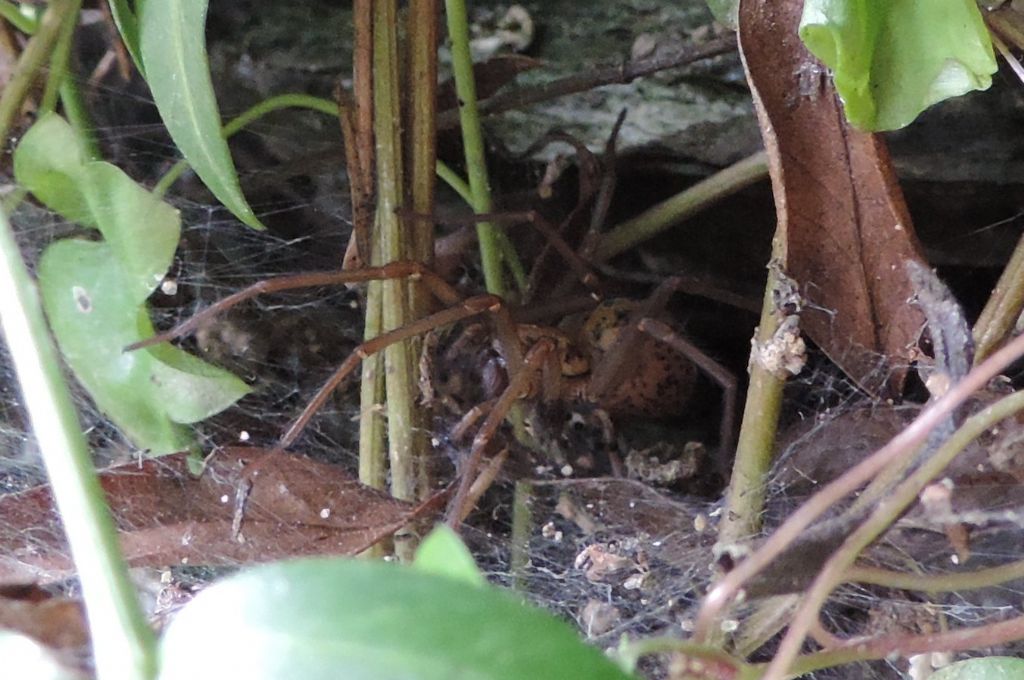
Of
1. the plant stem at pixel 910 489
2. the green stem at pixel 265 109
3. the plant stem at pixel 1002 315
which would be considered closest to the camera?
the plant stem at pixel 910 489

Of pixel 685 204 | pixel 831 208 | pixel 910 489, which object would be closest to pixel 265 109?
pixel 685 204

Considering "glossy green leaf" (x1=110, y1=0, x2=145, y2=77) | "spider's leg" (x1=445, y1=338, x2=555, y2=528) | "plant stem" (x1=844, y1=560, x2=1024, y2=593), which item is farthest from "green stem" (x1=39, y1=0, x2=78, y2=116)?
"plant stem" (x1=844, y1=560, x2=1024, y2=593)

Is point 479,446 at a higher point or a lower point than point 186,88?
lower

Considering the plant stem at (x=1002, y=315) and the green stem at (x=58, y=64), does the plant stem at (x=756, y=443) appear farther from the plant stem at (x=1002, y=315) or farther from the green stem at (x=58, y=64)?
the green stem at (x=58, y=64)

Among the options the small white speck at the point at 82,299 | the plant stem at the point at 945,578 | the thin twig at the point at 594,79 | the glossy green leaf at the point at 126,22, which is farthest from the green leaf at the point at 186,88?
the plant stem at the point at 945,578

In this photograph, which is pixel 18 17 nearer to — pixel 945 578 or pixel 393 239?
pixel 393 239

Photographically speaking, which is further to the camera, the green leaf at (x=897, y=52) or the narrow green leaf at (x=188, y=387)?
the narrow green leaf at (x=188, y=387)
